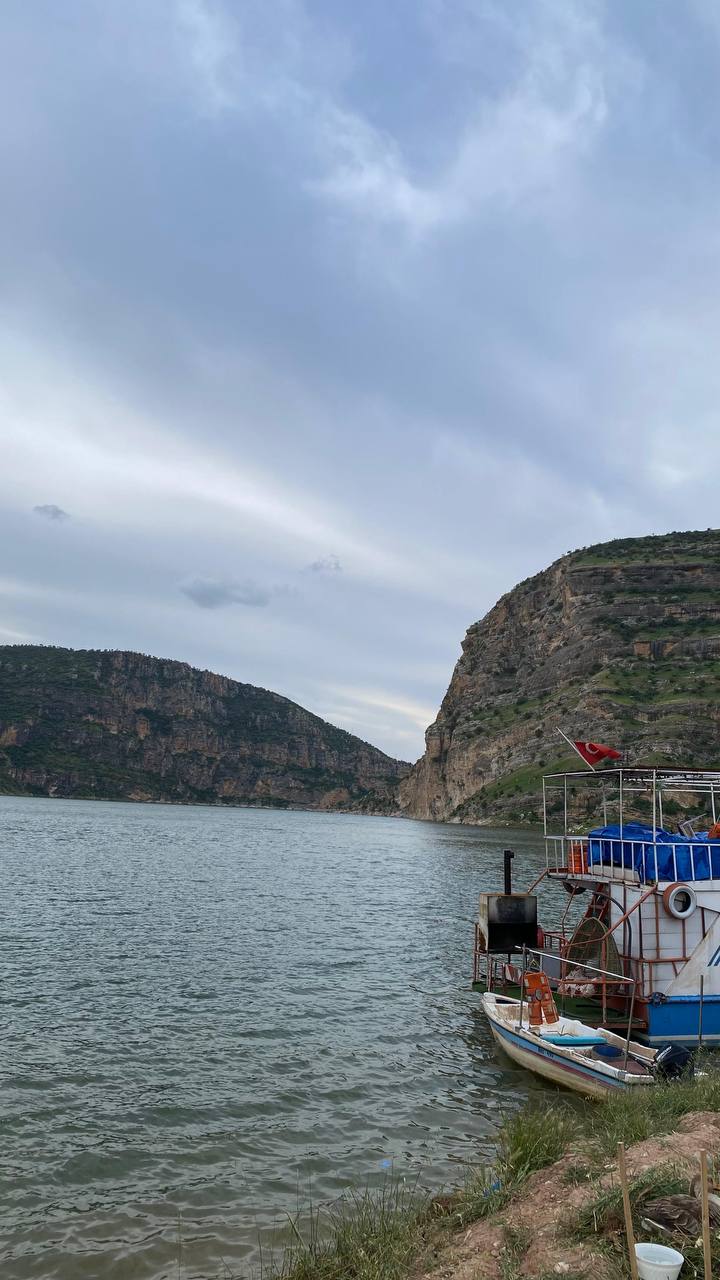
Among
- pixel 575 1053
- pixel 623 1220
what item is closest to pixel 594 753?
pixel 575 1053

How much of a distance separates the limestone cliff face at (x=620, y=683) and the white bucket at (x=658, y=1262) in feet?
397

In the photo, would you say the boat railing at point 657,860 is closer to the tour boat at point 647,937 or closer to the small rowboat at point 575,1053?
the tour boat at point 647,937

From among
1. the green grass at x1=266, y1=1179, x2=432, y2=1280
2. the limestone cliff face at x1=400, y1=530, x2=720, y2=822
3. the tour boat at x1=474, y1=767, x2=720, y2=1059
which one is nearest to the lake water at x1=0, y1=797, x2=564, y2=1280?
the green grass at x1=266, y1=1179, x2=432, y2=1280

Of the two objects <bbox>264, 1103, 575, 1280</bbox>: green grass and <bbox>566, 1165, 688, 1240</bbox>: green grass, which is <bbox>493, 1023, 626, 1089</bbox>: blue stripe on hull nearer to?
<bbox>264, 1103, 575, 1280</bbox>: green grass

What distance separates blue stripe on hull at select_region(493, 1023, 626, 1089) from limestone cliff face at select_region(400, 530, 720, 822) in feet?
362

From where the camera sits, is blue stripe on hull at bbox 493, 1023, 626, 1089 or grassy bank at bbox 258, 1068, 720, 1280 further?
blue stripe on hull at bbox 493, 1023, 626, 1089

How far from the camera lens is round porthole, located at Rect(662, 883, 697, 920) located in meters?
19.5

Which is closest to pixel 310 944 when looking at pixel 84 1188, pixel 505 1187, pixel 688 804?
pixel 84 1188

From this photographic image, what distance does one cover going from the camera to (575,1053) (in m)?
16.2

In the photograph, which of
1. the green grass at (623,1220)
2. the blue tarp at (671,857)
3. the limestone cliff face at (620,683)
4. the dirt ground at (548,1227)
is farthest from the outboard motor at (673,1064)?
the limestone cliff face at (620,683)

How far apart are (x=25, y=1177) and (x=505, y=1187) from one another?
725cm

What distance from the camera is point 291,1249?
9.05 m

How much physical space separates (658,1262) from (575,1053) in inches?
403

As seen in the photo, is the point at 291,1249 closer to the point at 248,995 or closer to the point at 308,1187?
the point at 308,1187
